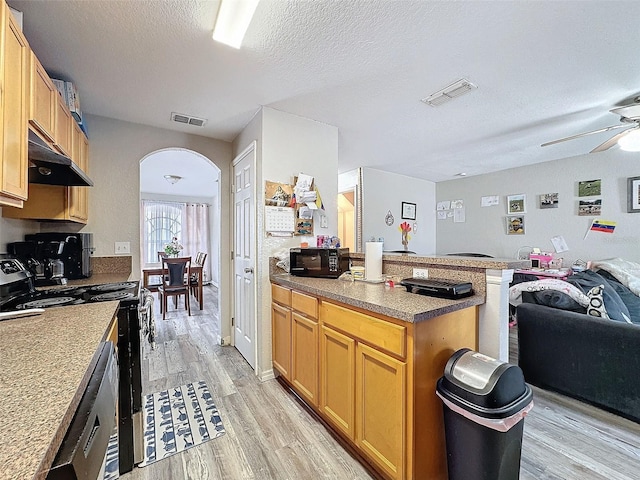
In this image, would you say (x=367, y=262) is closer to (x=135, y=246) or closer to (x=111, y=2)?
(x=111, y=2)

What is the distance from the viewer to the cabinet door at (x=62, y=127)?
167 centimetres

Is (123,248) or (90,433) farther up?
(123,248)

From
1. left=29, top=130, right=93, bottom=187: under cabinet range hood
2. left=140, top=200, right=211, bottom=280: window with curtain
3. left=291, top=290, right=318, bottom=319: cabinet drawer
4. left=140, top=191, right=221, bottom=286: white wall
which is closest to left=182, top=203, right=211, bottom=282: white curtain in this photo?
left=140, top=200, right=211, bottom=280: window with curtain

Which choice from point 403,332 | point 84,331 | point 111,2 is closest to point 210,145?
point 111,2

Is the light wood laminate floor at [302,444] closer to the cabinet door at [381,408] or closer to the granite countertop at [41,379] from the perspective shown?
the cabinet door at [381,408]

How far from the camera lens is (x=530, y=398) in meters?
1.19

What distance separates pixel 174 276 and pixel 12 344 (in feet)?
12.5

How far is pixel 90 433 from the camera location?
574mm

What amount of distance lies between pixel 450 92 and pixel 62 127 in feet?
8.91

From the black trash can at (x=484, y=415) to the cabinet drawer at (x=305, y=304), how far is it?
0.84 metres

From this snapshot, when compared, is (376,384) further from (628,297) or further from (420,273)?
(628,297)

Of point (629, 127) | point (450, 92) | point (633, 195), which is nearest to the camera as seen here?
point (450, 92)

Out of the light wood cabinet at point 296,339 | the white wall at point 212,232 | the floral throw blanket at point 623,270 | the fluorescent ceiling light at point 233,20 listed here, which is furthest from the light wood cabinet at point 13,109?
the white wall at point 212,232

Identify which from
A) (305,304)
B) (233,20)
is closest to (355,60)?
(233,20)
